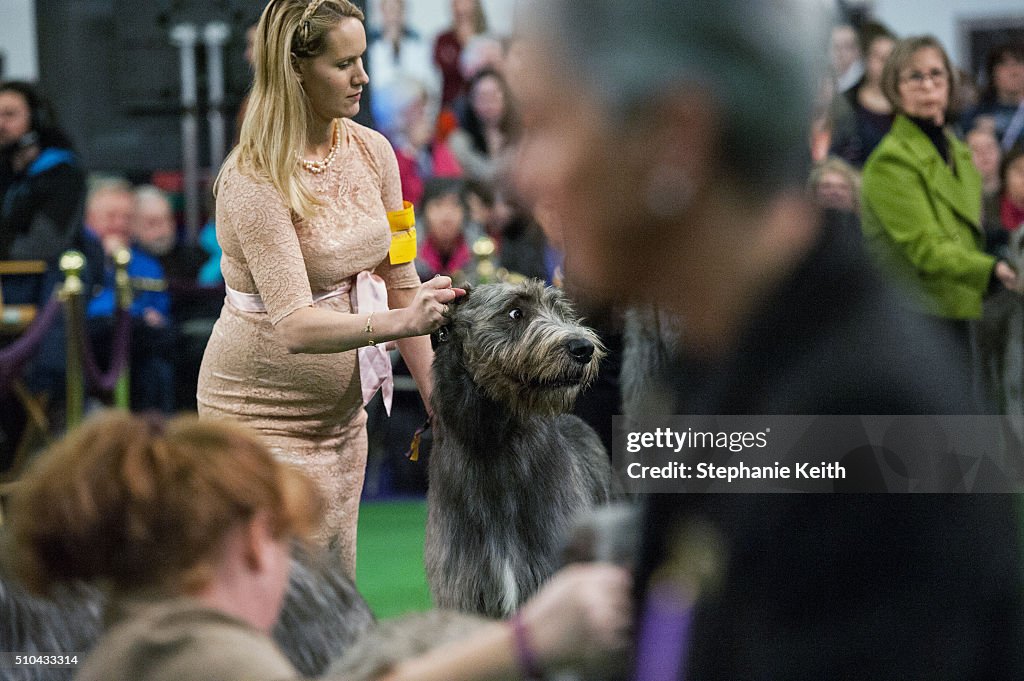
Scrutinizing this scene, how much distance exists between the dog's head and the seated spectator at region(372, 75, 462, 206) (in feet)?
9.12

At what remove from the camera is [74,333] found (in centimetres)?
588

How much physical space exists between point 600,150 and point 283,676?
643 mm

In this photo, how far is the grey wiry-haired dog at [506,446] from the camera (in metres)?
3.03

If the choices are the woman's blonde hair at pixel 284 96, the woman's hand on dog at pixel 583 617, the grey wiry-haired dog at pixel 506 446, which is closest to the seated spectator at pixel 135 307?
the grey wiry-haired dog at pixel 506 446

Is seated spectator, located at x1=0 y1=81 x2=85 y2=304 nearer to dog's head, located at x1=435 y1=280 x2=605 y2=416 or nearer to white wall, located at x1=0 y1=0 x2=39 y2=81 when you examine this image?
white wall, located at x1=0 y1=0 x2=39 y2=81

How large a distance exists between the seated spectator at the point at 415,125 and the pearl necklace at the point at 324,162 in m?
3.05

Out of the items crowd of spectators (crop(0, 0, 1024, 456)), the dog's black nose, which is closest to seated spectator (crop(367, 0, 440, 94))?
crowd of spectators (crop(0, 0, 1024, 456))

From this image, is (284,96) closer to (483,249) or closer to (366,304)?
(366,304)

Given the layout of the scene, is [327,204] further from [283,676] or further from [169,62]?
[169,62]

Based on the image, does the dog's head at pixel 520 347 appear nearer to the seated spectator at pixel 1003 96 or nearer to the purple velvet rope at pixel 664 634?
the purple velvet rope at pixel 664 634

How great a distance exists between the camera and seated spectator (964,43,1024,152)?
5.31 meters

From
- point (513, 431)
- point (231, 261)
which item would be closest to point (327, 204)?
point (231, 261)

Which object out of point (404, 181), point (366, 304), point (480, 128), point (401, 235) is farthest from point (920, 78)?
point (366, 304)

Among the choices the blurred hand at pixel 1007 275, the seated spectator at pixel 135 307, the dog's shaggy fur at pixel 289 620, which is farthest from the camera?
the seated spectator at pixel 135 307
